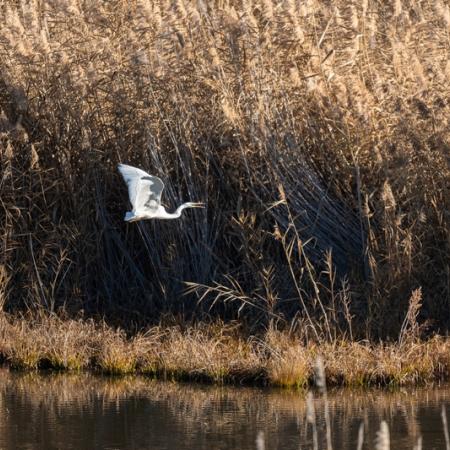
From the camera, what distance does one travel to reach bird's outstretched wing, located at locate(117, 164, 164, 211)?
281 inches

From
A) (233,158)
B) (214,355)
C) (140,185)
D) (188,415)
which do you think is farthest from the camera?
(233,158)

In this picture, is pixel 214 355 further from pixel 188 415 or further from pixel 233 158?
pixel 233 158

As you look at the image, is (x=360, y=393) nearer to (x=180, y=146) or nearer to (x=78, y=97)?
(x=180, y=146)

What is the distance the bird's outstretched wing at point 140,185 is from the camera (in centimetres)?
714

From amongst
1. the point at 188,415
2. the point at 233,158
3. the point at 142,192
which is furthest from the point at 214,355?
the point at 233,158

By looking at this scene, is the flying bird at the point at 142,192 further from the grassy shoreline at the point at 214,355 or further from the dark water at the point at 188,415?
the dark water at the point at 188,415

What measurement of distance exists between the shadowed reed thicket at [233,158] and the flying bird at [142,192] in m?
0.91

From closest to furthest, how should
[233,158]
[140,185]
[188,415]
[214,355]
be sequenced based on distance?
1. [188,415]
2. [140,185]
3. [214,355]
4. [233,158]

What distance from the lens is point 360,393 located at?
713cm

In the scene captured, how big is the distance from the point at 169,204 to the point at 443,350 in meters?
2.49

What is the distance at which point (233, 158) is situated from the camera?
8703mm

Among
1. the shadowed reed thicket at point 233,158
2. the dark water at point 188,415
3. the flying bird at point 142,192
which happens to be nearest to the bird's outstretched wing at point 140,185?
the flying bird at point 142,192

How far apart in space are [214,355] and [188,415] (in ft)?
2.81

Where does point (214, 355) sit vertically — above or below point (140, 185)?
below
